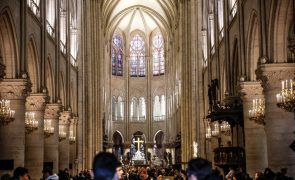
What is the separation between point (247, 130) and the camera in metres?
25.5

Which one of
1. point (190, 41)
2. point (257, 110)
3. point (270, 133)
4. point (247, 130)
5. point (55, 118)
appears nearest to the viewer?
point (270, 133)

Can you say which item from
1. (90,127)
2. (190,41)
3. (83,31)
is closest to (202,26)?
(190,41)

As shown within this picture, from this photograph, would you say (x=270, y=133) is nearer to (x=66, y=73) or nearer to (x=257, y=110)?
(x=257, y=110)

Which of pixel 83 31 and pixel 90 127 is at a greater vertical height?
pixel 83 31

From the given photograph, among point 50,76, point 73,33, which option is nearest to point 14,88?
point 50,76

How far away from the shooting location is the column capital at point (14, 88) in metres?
23.2

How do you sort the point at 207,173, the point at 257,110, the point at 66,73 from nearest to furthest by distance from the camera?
the point at 207,173, the point at 257,110, the point at 66,73

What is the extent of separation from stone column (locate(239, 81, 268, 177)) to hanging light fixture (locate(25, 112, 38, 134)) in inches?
388

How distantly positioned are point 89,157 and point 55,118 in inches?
695

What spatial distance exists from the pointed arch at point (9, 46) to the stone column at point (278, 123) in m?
9.97

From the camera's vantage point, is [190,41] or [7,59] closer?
[7,59]

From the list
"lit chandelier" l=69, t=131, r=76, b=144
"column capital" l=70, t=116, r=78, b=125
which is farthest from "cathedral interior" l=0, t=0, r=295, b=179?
"column capital" l=70, t=116, r=78, b=125

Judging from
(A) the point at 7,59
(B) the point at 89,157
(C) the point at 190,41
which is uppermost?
(C) the point at 190,41

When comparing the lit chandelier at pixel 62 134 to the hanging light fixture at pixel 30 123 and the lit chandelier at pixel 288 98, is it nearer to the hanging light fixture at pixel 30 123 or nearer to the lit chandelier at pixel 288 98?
the hanging light fixture at pixel 30 123
